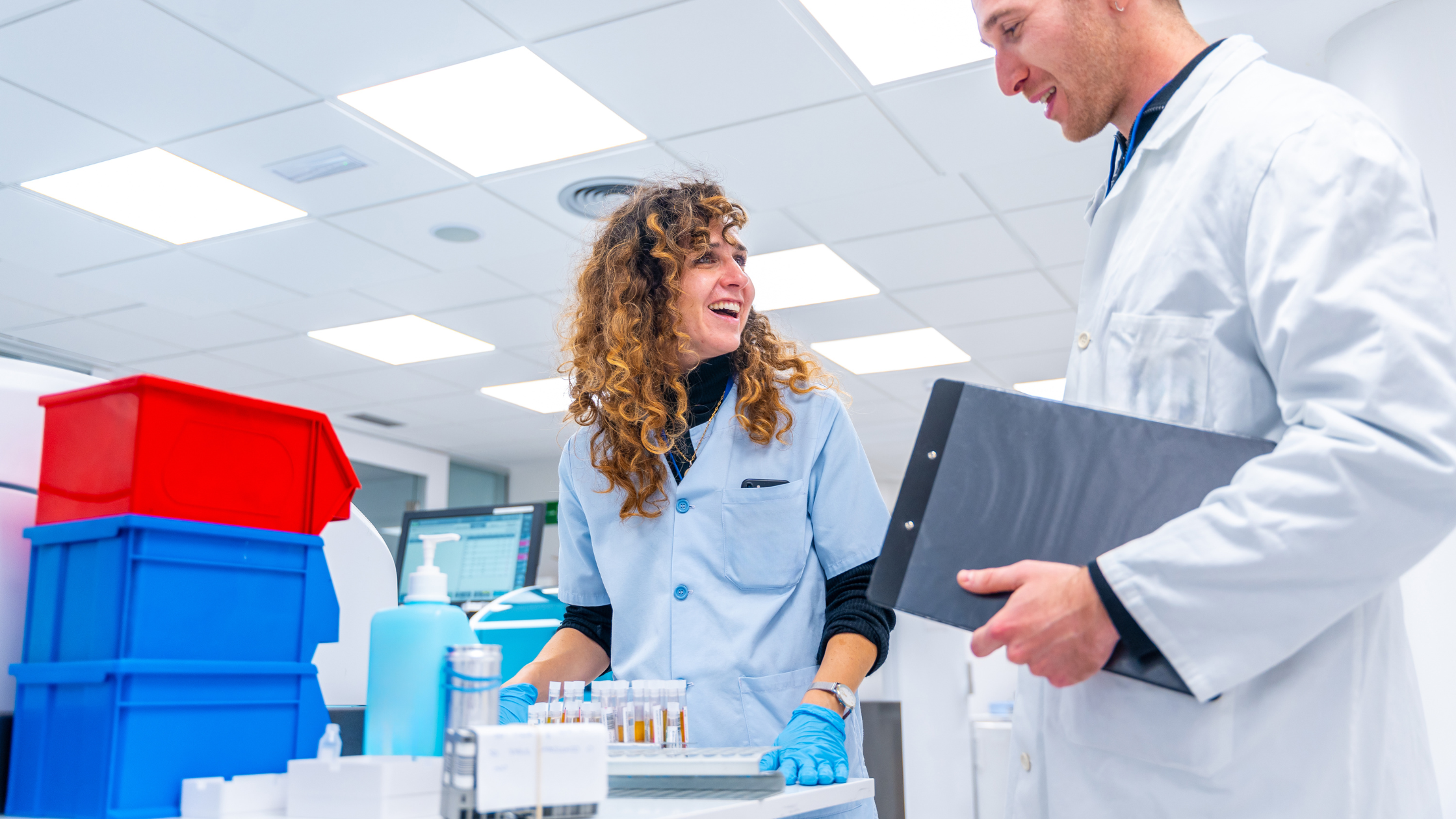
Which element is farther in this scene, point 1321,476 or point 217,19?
point 217,19

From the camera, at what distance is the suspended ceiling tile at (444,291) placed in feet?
15.5

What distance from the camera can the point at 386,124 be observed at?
3.39 m

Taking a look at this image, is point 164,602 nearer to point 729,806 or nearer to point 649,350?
point 729,806

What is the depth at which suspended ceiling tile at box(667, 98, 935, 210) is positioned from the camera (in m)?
3.40

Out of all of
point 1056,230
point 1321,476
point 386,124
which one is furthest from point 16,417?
point 1056,230

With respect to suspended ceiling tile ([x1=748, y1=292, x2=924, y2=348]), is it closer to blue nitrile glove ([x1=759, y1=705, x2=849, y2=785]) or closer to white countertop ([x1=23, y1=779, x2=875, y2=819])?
blue nitrile glove ([x1=759, y1=705, x2=849, y2=785])

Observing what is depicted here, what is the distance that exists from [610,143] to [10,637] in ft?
9.29

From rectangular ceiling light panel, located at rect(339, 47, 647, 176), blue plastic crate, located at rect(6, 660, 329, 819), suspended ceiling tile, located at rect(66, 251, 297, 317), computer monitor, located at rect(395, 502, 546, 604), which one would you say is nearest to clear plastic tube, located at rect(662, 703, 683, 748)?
blue plastic crate, located at rect(6, 660, 329, 819)

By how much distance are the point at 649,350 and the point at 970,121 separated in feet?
7.52

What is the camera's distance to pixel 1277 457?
2.46 ft

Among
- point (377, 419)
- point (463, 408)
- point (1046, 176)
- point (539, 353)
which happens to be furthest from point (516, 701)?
point (377, 419)

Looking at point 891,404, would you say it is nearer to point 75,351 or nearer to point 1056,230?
point 1056,230

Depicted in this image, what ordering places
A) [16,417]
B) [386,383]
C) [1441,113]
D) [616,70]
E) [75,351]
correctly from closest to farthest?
[16,417]
[1441,113]
[616,70]
[75,351]
[386,383]

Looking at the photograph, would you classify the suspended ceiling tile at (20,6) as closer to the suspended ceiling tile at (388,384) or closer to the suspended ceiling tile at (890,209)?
the suspended ceiling tile at (890,209)
